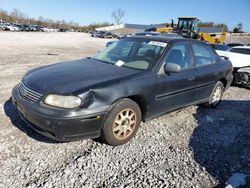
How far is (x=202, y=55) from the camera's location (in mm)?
5270

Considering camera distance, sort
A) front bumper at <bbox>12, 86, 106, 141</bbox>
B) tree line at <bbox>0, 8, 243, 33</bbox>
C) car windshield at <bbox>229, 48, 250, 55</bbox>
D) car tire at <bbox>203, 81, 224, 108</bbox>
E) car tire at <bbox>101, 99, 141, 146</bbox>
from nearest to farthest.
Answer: front bumper at <bbox>12, 86, 106, 141</bbox>, car tire at <bbox>101, 99, 141, 146</bbox>, car tire at <bbox>203, 81, 224, 108</bbox>, car windshield at <bbox>229, 48, 250, 55</bbox>, tree line at <bbox>0, 8, 243, 33</bbox>

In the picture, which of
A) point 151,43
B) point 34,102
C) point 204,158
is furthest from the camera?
point 151,43

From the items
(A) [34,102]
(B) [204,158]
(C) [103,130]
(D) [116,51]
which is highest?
(D) [116,51]

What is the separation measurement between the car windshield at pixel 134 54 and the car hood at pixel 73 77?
0.67 ft

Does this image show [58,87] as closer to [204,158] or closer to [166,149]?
[166,149]

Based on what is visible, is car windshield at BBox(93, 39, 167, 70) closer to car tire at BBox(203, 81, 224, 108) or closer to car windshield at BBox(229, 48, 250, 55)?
car tire at BBox(203, 81, 224, 108)

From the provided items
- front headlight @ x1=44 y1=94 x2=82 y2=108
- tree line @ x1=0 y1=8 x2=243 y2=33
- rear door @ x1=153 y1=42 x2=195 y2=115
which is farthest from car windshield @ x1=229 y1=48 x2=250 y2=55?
tree line @ x1=0 y1=8 x2=243 y2=33

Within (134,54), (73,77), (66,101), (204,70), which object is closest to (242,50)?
(204,70)

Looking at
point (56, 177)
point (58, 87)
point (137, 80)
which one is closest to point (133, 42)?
point (137, 80)

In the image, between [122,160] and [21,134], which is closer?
[122,160]

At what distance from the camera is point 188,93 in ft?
15.7

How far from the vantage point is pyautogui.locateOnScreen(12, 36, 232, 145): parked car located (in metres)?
3.32

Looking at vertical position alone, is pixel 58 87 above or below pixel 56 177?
above

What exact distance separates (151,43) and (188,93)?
1.13 meters
